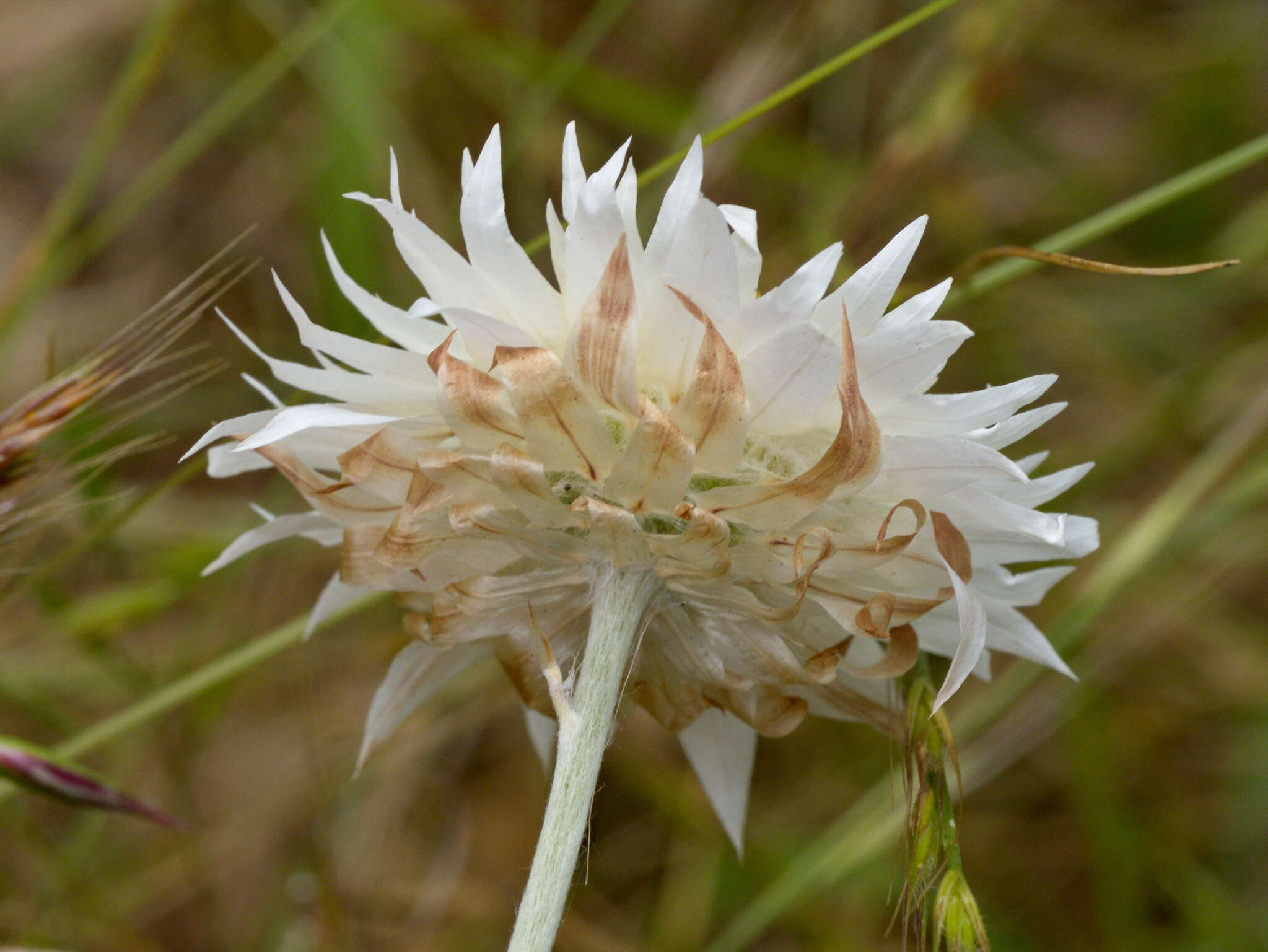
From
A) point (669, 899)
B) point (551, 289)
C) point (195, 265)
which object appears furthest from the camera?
point (195, 265)

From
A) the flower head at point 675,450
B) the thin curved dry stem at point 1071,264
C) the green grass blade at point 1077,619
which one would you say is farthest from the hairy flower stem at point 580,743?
the green grass blade at point 1077,619

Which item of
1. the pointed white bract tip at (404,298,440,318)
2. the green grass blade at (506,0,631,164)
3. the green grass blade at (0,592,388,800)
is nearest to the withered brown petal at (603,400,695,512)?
the pointed white bract tip at (404,298,440,318)

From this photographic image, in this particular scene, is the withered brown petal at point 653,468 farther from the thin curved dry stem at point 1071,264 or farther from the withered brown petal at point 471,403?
the thin curved dry stem at point 1071,264

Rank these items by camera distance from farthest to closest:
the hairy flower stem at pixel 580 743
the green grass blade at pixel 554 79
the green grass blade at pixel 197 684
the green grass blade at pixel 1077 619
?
the green grass blade at pixel 554 79 → the green grass blade at pixel 1077 619 → the green grass blade at pixel 197 684 → the hairy flower stem at pixel 580 743

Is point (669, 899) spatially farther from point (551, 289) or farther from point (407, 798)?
point (551, 289)

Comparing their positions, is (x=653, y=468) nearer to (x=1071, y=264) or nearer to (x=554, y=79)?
(x=1071, y=264)

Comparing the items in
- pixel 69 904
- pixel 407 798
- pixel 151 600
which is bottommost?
pixel 69 904

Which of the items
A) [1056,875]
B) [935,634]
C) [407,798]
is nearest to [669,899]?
[407,798]

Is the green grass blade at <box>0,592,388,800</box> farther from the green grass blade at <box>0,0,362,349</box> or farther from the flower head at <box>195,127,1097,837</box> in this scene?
the green grass blade at <box>0,0,362,349</box>
